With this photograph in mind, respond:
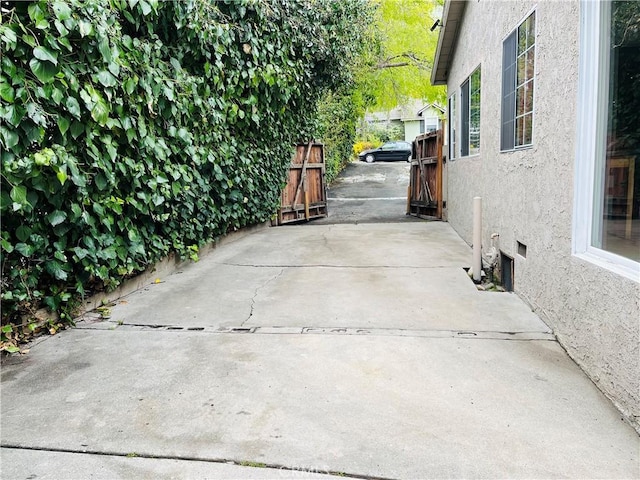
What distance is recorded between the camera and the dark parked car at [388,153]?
2506 cm

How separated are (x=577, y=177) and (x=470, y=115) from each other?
4867mm

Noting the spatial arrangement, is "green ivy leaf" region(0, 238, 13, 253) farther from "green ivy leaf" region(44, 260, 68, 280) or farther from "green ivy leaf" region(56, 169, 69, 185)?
"green ivy leaf" region(56, 169, 69, 185)

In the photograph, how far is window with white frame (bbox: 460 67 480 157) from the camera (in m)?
7.01

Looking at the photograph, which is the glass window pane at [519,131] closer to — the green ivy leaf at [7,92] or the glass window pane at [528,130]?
the glass window pane at [528,130]

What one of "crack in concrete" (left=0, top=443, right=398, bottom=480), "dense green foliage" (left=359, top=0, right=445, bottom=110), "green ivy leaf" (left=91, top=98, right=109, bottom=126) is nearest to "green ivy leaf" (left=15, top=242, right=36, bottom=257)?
"green ivy leaf" (left=91, top=98, right=109, bottom=126)

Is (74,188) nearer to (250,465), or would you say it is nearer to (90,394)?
(90,394)

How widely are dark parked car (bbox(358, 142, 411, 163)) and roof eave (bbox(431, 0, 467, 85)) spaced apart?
1428 cm

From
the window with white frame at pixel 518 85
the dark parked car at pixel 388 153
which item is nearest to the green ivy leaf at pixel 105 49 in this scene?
the window with white frame at pixel 518 85

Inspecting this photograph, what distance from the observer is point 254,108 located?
6.44 meters

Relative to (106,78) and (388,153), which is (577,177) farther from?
(388,153)

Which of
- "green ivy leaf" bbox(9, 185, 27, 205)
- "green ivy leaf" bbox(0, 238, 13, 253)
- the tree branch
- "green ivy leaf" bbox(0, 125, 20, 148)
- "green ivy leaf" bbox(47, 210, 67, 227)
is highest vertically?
the tree branch

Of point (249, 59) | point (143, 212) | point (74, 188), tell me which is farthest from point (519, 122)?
point (74, 188)

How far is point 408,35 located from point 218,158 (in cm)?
1471

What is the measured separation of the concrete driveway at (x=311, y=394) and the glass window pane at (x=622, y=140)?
950mm
